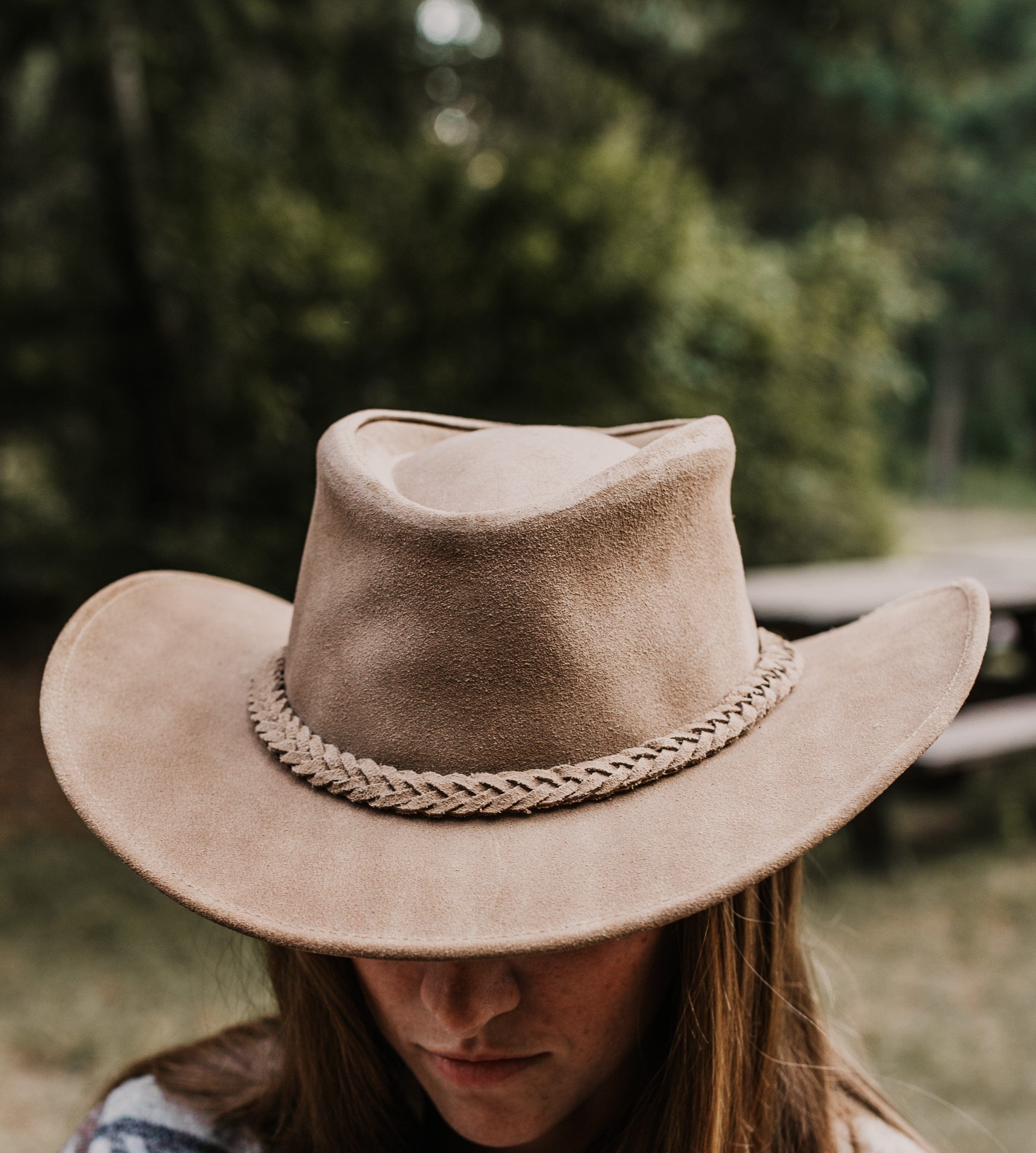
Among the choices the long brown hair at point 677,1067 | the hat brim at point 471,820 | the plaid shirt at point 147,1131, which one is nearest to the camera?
the hat brim at point 471,820

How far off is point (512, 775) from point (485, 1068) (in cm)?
36

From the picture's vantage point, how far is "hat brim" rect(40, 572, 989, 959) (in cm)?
82

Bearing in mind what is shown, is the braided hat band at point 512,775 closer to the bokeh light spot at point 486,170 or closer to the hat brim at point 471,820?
the hat brim at point 471,820

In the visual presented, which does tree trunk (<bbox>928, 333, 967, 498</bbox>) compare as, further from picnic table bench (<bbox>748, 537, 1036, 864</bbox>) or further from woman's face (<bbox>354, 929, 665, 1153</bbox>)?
woman's face (<bbox>354, 929, 665, 1153</bbox>)

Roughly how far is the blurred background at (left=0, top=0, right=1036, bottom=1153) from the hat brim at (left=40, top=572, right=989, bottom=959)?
3237mm

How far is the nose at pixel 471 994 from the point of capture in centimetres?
97

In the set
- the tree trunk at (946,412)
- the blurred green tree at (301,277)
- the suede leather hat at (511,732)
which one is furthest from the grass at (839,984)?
the tree trunk at (946,412)

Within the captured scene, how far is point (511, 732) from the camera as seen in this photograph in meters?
0.91

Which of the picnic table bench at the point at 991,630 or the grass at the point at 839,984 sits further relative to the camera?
the picnic table bench at the point at 991,630

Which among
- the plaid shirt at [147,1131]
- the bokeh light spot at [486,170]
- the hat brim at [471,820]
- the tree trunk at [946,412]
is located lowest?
the tree trunk at [946,412]

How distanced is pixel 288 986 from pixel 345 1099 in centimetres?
17

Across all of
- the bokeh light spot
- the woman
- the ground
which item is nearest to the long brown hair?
the woman

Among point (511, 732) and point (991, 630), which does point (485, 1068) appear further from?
point (991, 630)

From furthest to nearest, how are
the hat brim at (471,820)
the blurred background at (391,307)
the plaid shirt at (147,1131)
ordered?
the blurred background at (391,307), the plaid shirt at (147,1131), the hat brim at (471,820)
